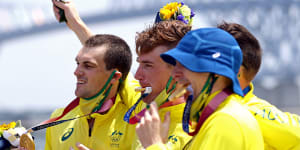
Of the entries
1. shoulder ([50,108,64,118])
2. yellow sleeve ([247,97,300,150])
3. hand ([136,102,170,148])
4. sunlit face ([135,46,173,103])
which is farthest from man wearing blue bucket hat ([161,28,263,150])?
shoulder ([50,108,64,118])

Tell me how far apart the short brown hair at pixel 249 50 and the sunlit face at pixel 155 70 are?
0.50 meters

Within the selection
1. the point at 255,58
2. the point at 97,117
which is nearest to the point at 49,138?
the point at 97,117

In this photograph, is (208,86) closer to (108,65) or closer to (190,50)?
(190,50)

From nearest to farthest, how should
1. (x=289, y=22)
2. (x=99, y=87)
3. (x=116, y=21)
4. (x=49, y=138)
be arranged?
(x=99, y=87) → (x=49, y=138) → (x=289, y=22) → (x=116, y=21)

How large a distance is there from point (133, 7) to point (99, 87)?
59880 millimetres

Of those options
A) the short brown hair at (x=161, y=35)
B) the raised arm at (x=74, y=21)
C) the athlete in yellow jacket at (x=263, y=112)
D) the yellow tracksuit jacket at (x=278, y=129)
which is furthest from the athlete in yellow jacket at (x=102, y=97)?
the yellow tracksuit jacket at (x=278, y=129)

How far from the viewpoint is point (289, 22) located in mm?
50531

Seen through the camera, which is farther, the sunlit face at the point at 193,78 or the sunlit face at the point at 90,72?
the sunlit face at the point at 90,72

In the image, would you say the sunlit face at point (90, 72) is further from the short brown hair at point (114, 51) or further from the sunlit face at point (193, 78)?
the sunlit face at point (193, 78)

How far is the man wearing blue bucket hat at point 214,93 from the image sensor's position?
2.87 metres

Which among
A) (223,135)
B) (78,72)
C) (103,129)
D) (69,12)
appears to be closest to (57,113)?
(103,129)

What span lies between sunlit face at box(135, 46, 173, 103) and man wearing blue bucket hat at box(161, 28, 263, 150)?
934 mm

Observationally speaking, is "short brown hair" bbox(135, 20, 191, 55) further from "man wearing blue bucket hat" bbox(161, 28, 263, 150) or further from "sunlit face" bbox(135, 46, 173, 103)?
"man wearing blue bucket hat" bbox(161, 28, 263, 150)

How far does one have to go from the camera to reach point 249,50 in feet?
12.6
